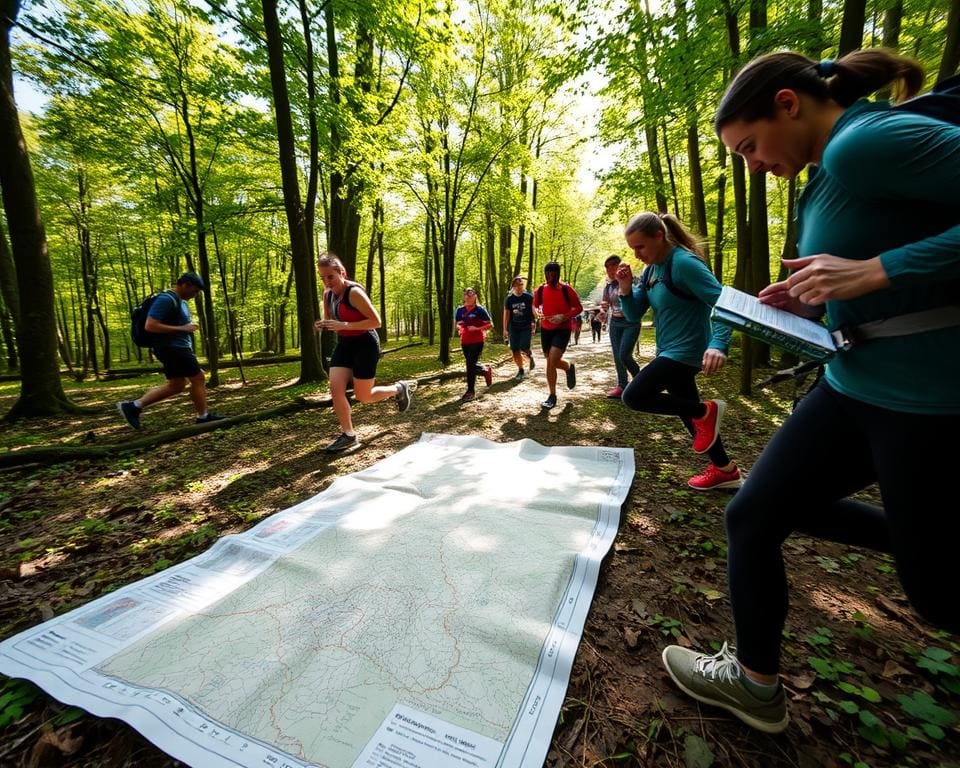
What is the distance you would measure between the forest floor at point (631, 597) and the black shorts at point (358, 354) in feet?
2.89

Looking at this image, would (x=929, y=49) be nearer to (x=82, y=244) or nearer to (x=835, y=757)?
(x=835, y=757)

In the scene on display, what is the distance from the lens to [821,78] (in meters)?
1.13

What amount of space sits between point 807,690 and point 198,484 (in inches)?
169

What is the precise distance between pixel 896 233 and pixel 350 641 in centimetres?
226

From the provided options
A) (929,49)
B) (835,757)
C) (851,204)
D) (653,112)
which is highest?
(929,49)

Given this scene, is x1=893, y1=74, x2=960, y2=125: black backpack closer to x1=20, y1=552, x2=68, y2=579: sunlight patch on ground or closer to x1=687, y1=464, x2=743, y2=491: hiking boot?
x1=687, y1=464, x2=743, y2=491: hiking boot

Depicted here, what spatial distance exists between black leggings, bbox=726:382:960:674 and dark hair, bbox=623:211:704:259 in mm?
2041

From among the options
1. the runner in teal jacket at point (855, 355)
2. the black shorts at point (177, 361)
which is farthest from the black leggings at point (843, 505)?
the black shorts at point (177, 361)


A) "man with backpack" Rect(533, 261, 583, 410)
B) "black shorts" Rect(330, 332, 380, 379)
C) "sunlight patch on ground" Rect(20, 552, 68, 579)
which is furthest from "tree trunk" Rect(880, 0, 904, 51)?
"sunlight patch on ground" Rect(20, 552, 68, 579)

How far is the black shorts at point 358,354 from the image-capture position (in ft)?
14.7

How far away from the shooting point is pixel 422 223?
1895 centimetres

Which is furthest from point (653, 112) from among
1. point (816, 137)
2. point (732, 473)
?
point (816, 137)

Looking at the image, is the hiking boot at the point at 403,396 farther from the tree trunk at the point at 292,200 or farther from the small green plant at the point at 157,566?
the tree trunk at the point at 292,200

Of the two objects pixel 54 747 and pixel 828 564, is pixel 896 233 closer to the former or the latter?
pixel 828 564
